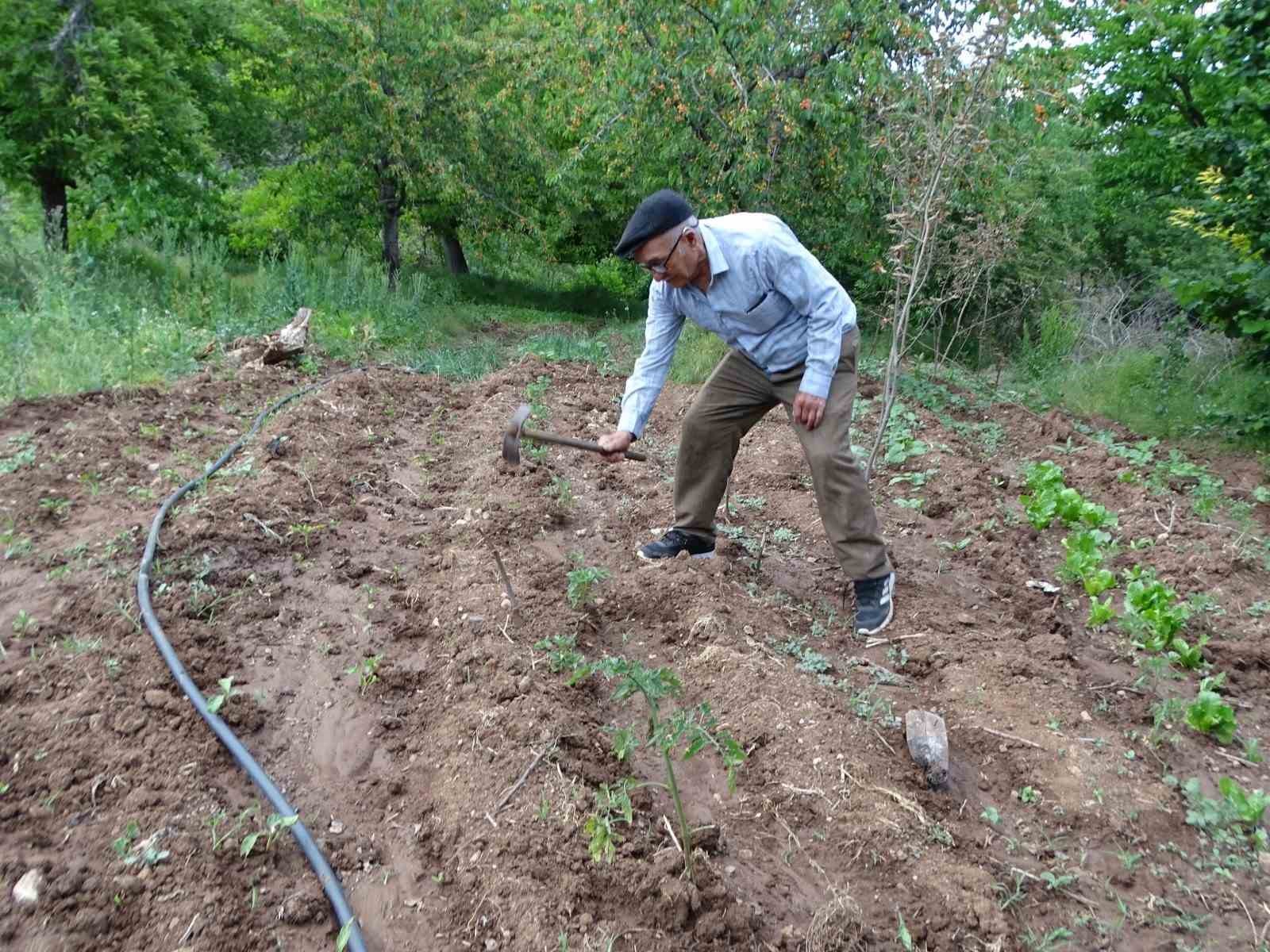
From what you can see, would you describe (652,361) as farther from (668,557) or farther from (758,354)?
(668,557)

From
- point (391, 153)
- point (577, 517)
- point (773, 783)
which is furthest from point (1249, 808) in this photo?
point (391, 153)

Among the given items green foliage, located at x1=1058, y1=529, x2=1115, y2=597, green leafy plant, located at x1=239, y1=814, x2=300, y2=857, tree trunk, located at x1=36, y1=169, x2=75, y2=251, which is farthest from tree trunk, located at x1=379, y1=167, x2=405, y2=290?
green leafy plant, located at x1=239, y1=814, x2=300, y2=857

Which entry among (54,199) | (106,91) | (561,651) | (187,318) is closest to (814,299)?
(561,651)

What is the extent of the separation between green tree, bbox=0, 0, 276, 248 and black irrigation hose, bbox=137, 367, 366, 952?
6867 mm

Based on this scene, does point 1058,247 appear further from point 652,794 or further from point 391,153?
point 652,794

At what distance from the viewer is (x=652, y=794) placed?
2584 mm

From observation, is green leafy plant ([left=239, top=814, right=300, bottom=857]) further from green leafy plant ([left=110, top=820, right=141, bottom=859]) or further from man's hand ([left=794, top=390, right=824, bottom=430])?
man's hand ([left=794, top=390, right=824, bottom=430])

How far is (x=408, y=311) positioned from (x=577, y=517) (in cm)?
731

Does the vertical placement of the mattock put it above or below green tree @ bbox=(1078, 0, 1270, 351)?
below

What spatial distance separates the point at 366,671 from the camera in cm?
306

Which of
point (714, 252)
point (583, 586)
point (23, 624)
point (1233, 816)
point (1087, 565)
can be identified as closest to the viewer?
point (1233, 816)

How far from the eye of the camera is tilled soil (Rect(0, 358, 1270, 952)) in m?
2.14

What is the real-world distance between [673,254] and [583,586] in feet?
4.54

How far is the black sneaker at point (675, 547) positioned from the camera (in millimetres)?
4035
